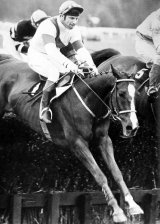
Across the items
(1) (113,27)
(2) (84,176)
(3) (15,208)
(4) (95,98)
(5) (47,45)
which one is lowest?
(3) (15,208)

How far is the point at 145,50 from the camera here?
8.19m

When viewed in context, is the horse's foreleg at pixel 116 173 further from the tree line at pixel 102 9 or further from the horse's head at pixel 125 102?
the tree line at pixel 102 9

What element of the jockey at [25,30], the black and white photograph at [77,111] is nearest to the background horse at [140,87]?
the black and white photograph at [77,111]

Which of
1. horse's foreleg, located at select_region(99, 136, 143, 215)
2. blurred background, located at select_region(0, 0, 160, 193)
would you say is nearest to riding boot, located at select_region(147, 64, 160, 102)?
blurred background, located at select_region(0, 0, 160, 193)

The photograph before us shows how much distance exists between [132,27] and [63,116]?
2065 mm

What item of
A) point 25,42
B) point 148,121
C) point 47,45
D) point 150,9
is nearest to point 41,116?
point 47,45

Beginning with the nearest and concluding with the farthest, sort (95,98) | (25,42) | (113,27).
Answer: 1. (95,98)
2. (25,42)
3. (113,27)

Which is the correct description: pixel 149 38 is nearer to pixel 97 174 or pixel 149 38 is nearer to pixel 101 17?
pixel 101 17

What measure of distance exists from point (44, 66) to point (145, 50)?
1814 mm

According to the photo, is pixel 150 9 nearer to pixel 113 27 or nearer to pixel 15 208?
pixel 113 27

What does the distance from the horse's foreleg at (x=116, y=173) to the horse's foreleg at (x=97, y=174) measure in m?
0.13

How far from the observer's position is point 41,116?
6.71 meters

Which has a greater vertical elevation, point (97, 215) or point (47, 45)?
point (47, 45)

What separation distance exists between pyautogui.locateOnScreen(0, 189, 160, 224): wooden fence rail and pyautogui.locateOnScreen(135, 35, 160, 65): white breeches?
5.53 ft
